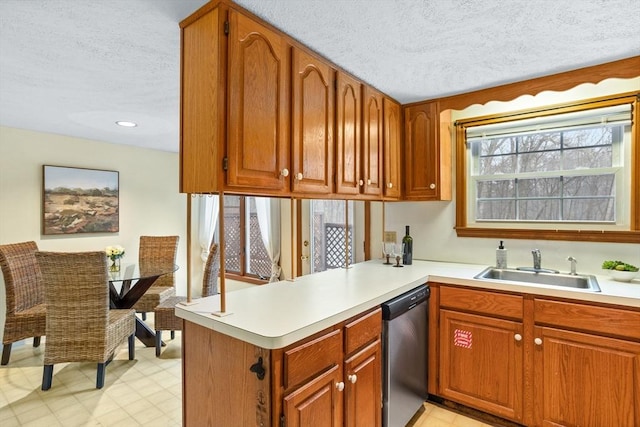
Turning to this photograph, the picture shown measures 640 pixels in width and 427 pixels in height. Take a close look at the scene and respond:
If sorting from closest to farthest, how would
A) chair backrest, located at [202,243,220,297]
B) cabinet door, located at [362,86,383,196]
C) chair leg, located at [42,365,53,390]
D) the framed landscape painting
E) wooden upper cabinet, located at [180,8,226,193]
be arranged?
wooden upper cabinet, located at [180,8,226,193] < cabinet door, located at [362,86,383,196] < chair leg, located at [42,365,53,390] < chair backrest, located at [202,243,220,297] < the framed landscape painting

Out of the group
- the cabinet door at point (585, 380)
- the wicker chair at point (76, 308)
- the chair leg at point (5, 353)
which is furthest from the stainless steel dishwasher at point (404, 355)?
the chair leg at point (5, 353)

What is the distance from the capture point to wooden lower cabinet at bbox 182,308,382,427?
119cm

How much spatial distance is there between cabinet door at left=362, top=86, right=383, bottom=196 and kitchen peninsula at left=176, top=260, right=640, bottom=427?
0.65 meters

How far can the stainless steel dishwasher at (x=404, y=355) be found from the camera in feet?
5.80

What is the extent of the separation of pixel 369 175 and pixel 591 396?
1.76 meters

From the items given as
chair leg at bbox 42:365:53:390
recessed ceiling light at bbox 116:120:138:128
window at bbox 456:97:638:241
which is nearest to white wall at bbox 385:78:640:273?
window at bbox 456:97:638:241

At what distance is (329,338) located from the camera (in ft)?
4.57

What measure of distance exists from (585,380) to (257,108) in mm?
2222

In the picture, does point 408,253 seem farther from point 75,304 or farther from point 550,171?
point 75,304

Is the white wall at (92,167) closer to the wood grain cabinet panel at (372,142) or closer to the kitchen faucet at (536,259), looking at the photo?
the wood grain cabinet panel at (372,142)

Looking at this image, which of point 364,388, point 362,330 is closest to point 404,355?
point 364,388

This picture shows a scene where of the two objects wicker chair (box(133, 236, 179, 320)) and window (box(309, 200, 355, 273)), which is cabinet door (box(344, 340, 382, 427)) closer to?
window (box(309, 200, 355, 273))

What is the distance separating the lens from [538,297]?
1.89m

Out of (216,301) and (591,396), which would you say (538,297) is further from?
(216,301)
